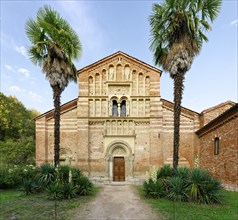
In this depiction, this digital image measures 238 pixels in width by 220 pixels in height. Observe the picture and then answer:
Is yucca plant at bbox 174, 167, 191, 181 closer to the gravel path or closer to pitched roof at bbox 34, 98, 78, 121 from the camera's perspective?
the gravel path

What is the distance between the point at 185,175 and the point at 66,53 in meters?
10.6

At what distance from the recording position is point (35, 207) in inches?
343

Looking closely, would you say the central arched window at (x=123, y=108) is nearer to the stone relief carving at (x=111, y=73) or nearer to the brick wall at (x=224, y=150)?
the stone relief carving at (x=111, y=73)

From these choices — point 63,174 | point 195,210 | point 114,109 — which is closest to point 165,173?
point 195,210

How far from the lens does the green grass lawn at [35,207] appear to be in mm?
7578

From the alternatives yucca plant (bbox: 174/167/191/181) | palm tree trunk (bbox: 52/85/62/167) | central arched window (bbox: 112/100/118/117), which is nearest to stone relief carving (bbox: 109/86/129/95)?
central arched window (bbox: 112/100/118/117)

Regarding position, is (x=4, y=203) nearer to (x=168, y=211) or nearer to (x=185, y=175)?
(x=168, y=211)

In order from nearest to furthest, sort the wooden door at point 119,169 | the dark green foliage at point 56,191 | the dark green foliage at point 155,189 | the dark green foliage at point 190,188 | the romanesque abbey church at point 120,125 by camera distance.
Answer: the dark green foliage at point 190,188 → the dark green foliage at point 56,191 → the dark green foliage at point 155,189 → the romanesque abbey church at point 120,125 → the wooden door at point 119,169

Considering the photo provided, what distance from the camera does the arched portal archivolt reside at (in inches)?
720

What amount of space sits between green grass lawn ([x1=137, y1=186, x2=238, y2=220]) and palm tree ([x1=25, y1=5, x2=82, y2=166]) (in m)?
7.32

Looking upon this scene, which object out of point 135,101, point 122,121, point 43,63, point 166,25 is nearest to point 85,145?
point 122,121

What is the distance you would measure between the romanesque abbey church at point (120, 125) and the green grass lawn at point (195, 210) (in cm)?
853

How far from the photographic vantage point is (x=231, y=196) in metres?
10.5

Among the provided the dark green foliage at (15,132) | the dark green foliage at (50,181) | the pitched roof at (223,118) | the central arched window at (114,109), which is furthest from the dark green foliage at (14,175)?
the pitched roof at (223,118)
